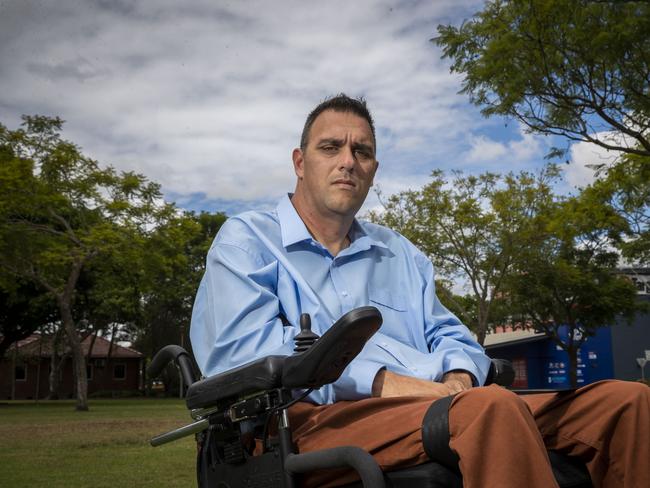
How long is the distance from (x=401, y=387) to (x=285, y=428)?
0.43 m

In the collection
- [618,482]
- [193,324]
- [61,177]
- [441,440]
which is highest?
[61,177]

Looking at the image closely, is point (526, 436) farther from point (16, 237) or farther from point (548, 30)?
point (16, 237)

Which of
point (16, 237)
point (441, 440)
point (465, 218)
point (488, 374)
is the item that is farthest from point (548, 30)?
point (16, 237)

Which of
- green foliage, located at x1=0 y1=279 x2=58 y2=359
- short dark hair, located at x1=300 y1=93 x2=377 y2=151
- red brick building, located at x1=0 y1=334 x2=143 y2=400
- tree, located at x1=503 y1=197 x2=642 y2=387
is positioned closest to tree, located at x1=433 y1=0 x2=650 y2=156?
short dark hair, located at x1=300 y1=93 x2=377 y2=151

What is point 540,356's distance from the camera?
48.2 m

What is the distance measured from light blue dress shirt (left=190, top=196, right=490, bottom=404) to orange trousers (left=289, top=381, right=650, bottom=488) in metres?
0.20

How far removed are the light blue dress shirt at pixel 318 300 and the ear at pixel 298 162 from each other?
0.13 m

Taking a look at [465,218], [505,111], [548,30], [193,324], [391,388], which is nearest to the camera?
[391,388]

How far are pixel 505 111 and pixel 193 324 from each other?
1128 cm

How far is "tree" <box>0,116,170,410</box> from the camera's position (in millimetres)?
24391

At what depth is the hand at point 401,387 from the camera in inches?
78.7

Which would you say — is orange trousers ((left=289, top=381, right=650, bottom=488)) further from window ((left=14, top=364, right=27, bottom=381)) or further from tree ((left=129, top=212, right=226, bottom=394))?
window ((left=14, top=364, right=27, bottom=381))

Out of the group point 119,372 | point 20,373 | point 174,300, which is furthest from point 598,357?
point 20,373

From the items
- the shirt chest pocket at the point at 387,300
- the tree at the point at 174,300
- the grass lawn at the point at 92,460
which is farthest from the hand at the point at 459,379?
the tree at the point at 174,300
